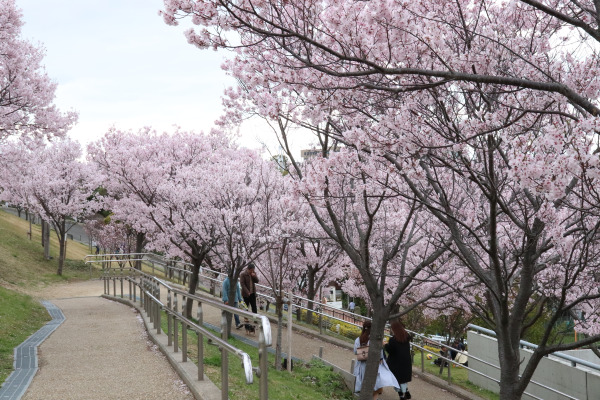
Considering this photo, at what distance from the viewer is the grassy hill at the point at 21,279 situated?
1038cm

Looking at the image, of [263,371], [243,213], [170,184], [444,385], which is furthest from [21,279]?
[263,371]

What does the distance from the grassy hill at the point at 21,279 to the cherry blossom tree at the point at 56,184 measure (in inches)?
47.0

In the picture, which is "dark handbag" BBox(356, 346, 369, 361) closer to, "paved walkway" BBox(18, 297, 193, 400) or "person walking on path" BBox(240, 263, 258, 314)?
"paved walkway" BBox(18, 297, 193, 400)

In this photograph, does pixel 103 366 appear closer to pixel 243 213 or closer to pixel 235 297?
pixel 235 297

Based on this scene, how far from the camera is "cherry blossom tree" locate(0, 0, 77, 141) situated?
36.9 ft

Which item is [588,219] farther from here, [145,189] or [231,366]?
[145,189]

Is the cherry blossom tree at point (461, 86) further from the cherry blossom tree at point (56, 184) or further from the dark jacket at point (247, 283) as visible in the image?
the cherry blossom tree at point (56, 184)

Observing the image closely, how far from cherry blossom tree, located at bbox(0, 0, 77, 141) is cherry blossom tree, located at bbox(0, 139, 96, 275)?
48.5 ft

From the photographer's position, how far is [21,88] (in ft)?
37.5

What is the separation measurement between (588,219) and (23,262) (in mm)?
26327

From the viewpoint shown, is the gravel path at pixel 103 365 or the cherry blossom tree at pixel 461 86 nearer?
the cherry blossom tree at pixel 461 86

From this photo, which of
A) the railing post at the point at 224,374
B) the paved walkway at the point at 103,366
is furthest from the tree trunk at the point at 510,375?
the paved walkway at the point at 103,366

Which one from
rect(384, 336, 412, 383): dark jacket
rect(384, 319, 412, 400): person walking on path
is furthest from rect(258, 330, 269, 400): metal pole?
rect(384, 336, 412, 383): dark jacket

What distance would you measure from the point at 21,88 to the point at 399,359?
9.13m
